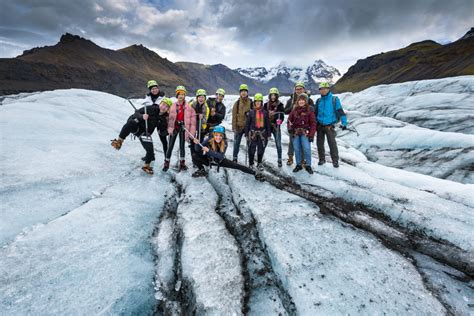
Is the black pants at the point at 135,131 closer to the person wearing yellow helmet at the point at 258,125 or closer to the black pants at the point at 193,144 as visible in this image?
the black pants at the point at 193,144

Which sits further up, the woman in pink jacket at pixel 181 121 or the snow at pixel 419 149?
the woman in pink jacket at pixel 181 121

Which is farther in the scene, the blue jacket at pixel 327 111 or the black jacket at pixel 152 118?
the blue jacket at pixel 327 111

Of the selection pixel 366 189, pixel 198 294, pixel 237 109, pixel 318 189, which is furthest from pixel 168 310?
pixel 237 109

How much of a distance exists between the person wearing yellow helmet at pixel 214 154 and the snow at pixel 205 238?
0.46m

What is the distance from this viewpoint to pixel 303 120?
318 inches

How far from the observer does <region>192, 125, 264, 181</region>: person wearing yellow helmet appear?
7855 millimetres

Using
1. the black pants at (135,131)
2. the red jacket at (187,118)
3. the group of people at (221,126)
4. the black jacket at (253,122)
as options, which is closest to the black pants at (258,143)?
the group of people at (221,126)

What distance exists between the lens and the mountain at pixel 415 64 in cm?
10616

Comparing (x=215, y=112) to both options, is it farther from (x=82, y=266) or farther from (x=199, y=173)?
(x=82, y=266)

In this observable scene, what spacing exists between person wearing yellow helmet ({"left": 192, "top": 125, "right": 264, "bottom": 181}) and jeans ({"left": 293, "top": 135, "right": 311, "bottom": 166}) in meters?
1.74

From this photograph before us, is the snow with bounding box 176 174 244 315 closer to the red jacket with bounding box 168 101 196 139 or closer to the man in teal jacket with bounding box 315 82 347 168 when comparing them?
the red jacket with bounding box 168 101 196 139

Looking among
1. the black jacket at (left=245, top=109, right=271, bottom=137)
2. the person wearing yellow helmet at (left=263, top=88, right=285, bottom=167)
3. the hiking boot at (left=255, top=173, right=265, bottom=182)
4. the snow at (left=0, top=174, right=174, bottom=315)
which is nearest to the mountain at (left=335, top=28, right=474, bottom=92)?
the person wearing yellow helmet at (left=263, top=88, right=285, bottom=167)

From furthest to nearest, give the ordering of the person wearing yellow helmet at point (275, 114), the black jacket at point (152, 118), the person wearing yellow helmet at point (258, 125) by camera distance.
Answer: the person wearing yellow helmet at point (275, 114), the person wearing yellow helmet at point (258, 125), the black jacket at point (152, 118)

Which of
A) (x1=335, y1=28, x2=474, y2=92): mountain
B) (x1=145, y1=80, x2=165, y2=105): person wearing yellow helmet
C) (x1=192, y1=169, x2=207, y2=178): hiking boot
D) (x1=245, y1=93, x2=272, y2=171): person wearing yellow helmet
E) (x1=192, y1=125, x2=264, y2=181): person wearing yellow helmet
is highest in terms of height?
(x1=335, y1=28, x2=474, y2=92): mountain
